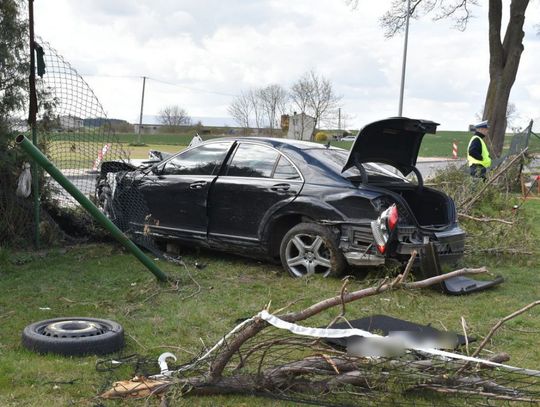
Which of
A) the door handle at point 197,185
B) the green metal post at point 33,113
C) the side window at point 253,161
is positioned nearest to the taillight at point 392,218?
the side window at point 253,161

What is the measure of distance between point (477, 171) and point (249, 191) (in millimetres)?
5530

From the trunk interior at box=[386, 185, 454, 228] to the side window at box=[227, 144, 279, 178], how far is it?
1441mm

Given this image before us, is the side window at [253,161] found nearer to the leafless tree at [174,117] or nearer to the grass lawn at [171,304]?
the grass lawn at [171,304]

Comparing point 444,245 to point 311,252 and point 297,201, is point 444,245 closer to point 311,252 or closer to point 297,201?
point 311,252

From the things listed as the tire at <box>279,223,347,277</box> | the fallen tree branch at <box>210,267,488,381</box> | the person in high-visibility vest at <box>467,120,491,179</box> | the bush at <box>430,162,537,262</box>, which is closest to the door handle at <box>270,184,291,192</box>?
the tire at <box>279,223,347,277</box>

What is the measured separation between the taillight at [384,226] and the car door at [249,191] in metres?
1.08

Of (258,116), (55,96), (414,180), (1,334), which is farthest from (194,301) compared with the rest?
(258,116)

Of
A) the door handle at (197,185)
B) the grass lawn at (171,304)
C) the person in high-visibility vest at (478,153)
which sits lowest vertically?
the grass lawn at (171,304)

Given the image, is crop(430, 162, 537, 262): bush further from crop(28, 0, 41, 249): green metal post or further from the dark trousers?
crop(28, 0, 41, 249): green metal post

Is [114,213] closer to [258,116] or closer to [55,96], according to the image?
[55,96]

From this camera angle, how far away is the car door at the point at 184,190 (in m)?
7.69

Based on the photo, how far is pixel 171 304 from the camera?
19.1ft

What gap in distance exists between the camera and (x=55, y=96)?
27.5 ft

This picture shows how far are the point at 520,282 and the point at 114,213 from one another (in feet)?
15.9
